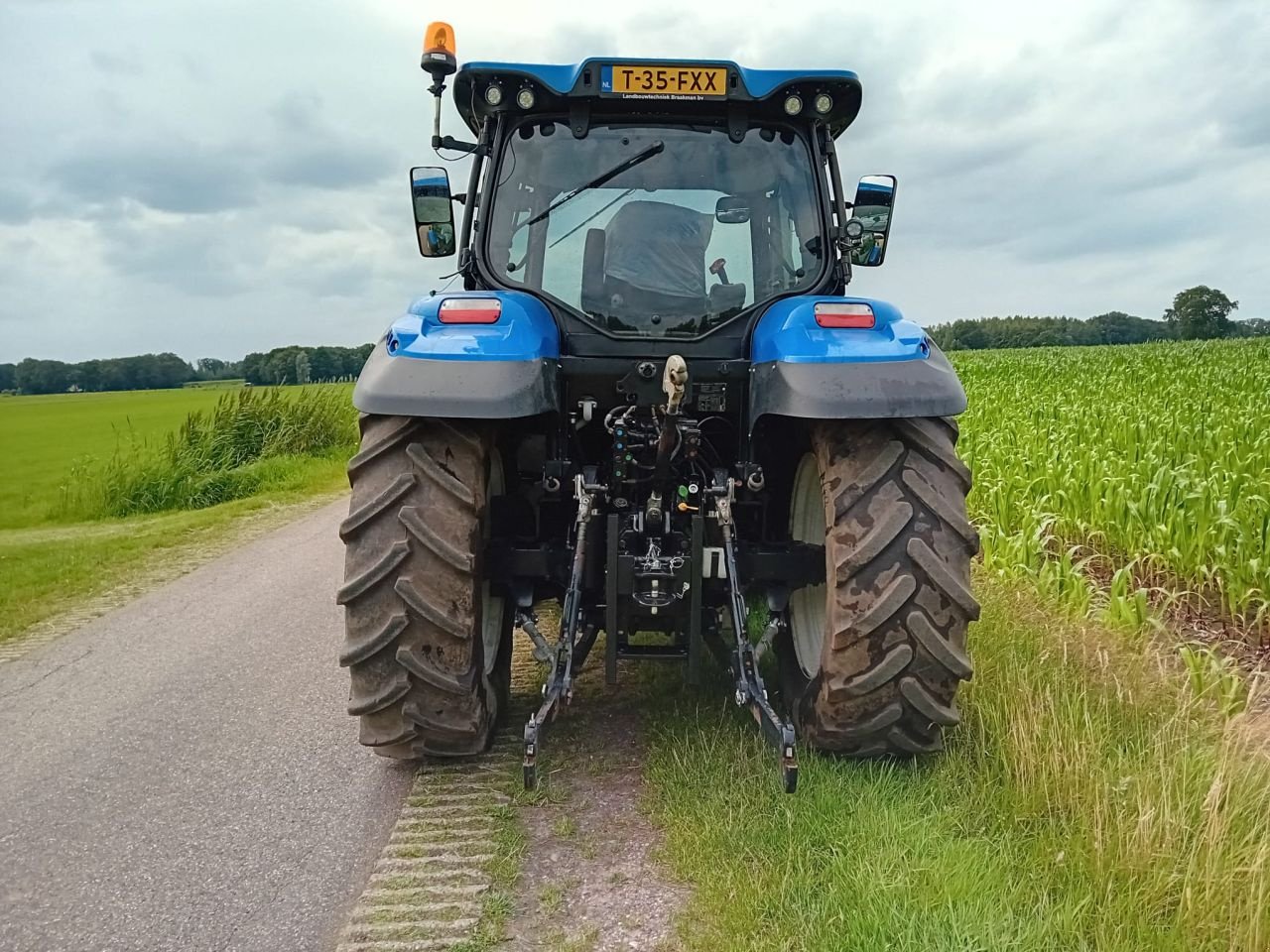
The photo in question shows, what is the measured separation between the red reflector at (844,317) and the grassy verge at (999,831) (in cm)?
128

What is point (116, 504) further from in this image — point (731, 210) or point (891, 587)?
point (891, 587)

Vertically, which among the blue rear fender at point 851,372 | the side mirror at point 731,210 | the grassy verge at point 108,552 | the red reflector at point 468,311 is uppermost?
the side mirror at point 731,210

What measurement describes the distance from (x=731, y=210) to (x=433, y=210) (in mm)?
1153

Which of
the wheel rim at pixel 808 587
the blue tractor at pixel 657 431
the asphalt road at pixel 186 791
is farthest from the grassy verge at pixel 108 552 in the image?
the wheel rim at pixel 808 587

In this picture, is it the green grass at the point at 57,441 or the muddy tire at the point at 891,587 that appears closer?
the muddy tire at the point at 891,587

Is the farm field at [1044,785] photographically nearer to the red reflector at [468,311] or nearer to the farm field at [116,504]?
the farm field at [116,504]

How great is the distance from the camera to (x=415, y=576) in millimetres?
2898

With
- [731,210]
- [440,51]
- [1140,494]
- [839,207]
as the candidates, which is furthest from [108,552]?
[1140,494]

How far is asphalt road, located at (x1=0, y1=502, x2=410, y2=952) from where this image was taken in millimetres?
2520

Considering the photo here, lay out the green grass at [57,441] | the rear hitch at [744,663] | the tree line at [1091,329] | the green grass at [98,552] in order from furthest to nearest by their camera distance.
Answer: the tree line at [1091,329]
the green grass at [57,441]
the green grass at [98,552]
the rear hitch at [744,663]

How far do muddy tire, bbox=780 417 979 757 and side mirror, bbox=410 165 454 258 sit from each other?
1770mm

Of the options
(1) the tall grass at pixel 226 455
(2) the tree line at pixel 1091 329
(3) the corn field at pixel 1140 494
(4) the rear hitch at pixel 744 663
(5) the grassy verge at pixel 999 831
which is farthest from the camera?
(2) the tree line at pixel 1091 329

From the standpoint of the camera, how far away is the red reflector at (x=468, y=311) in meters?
2.98

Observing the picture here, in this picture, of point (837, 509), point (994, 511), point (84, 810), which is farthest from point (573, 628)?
point (994, 511)
